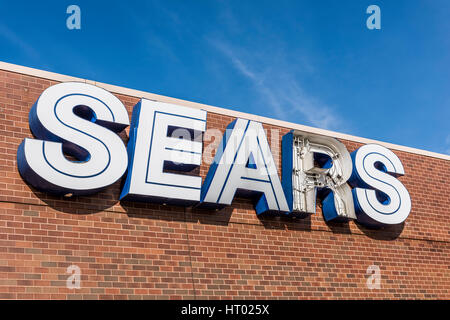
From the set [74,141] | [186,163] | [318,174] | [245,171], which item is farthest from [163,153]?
[318,174]

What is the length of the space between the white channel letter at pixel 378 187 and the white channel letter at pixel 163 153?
4078 mm

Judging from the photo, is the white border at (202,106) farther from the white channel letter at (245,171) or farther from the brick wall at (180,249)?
the white channel letter at (245,171)

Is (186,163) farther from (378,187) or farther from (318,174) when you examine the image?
(378,187)

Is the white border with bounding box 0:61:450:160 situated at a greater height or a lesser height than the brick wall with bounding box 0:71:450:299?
greater

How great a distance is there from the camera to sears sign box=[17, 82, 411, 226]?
31.2 ft

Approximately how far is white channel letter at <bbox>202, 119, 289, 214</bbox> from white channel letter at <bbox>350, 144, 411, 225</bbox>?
87.6 inches

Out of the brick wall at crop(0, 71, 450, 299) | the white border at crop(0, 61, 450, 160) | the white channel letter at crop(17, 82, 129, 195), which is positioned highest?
the white border at crop(0, 61, 450, 160)

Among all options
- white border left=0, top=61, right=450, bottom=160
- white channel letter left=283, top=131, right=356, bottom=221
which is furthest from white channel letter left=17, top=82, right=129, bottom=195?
white channel letter left=283, top=131, right=356, bottom=221

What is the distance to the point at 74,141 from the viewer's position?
9.61 m

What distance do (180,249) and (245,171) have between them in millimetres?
2160


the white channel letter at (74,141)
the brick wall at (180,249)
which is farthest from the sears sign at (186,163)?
the brick wall at (180,249)

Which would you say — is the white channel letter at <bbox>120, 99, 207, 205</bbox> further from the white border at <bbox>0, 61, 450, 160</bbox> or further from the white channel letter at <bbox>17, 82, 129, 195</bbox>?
the white border at <bbox>0, 61, 450, 160</bbox>
